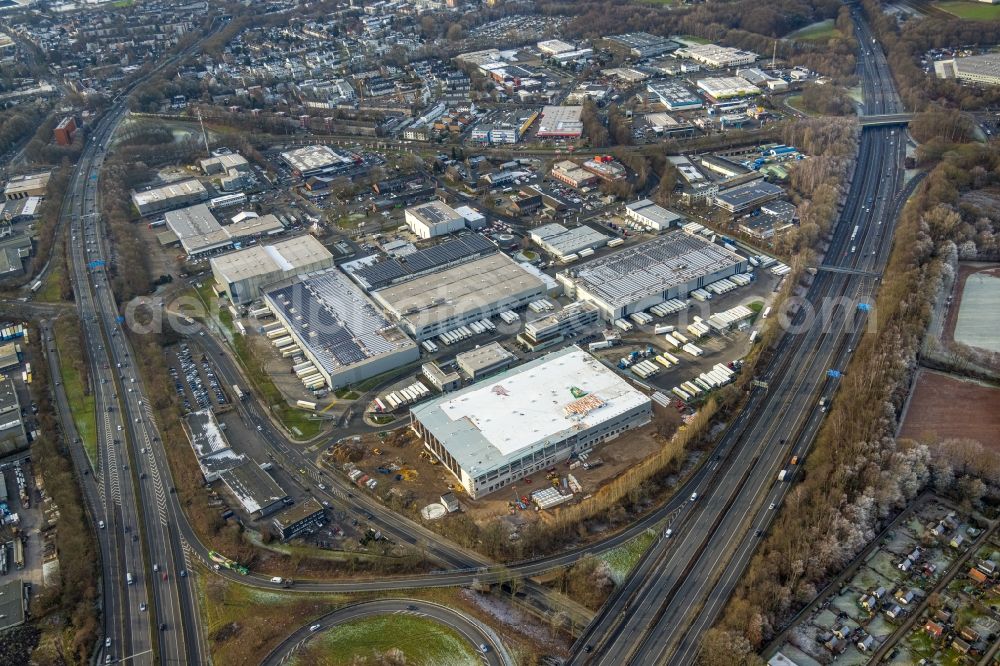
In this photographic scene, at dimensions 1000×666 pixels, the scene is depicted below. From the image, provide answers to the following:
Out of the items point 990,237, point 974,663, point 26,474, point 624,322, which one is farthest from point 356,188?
point 974,663

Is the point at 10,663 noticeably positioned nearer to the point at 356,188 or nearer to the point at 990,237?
the point at 356,188

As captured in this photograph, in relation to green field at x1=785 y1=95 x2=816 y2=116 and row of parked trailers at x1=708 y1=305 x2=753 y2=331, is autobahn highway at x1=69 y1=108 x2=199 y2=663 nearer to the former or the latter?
row of parked trailers at x1=708 y1=305 x2=753 y2=331

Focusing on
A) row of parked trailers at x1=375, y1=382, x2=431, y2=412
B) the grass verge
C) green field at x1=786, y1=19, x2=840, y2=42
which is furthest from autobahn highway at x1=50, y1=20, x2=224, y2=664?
green field at x1=786, y1=19, x2=840, y2=42

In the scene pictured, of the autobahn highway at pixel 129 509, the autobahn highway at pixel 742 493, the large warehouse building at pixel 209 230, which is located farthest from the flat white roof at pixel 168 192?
the autobahn highway at pixel 742 493

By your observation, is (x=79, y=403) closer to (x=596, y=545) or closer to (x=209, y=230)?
(x=209, y=230)

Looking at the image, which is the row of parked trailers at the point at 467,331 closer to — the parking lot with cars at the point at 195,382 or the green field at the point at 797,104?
the parking lot with cars at the point at 195,382
